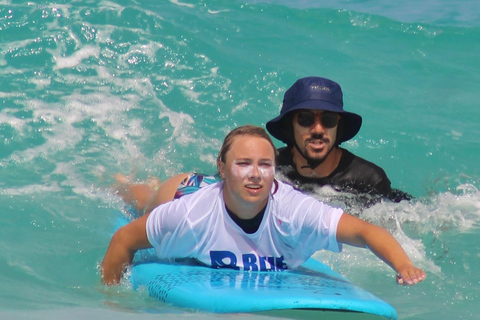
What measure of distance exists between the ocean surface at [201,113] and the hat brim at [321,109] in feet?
1.55

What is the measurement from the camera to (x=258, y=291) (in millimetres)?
3518

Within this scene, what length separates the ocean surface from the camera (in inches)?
185

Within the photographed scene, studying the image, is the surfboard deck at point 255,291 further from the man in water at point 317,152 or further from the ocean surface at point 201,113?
the man in water at point 317,152

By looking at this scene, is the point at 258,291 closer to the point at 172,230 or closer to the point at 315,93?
the point at 172,230

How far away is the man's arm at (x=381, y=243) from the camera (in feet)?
10.9

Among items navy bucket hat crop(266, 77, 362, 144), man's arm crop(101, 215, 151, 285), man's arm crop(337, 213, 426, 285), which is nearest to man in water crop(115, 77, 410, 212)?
navy bucket hat crop(266, 77, 362, 144)

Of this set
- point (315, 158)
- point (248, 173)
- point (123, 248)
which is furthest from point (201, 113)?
point (248, 173)

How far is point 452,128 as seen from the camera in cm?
779

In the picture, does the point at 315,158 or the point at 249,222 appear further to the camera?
the point at 315,158

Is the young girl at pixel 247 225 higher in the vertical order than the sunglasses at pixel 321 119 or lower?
lower

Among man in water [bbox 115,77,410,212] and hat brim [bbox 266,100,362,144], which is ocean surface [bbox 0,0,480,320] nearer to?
man in water [bbox 115,77,410,212]

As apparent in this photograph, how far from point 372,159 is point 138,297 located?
3.82 meters

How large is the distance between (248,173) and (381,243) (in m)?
0.73

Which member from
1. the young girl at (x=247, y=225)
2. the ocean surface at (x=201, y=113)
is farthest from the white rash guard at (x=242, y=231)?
the ocean surface at (x=201, y=113)
